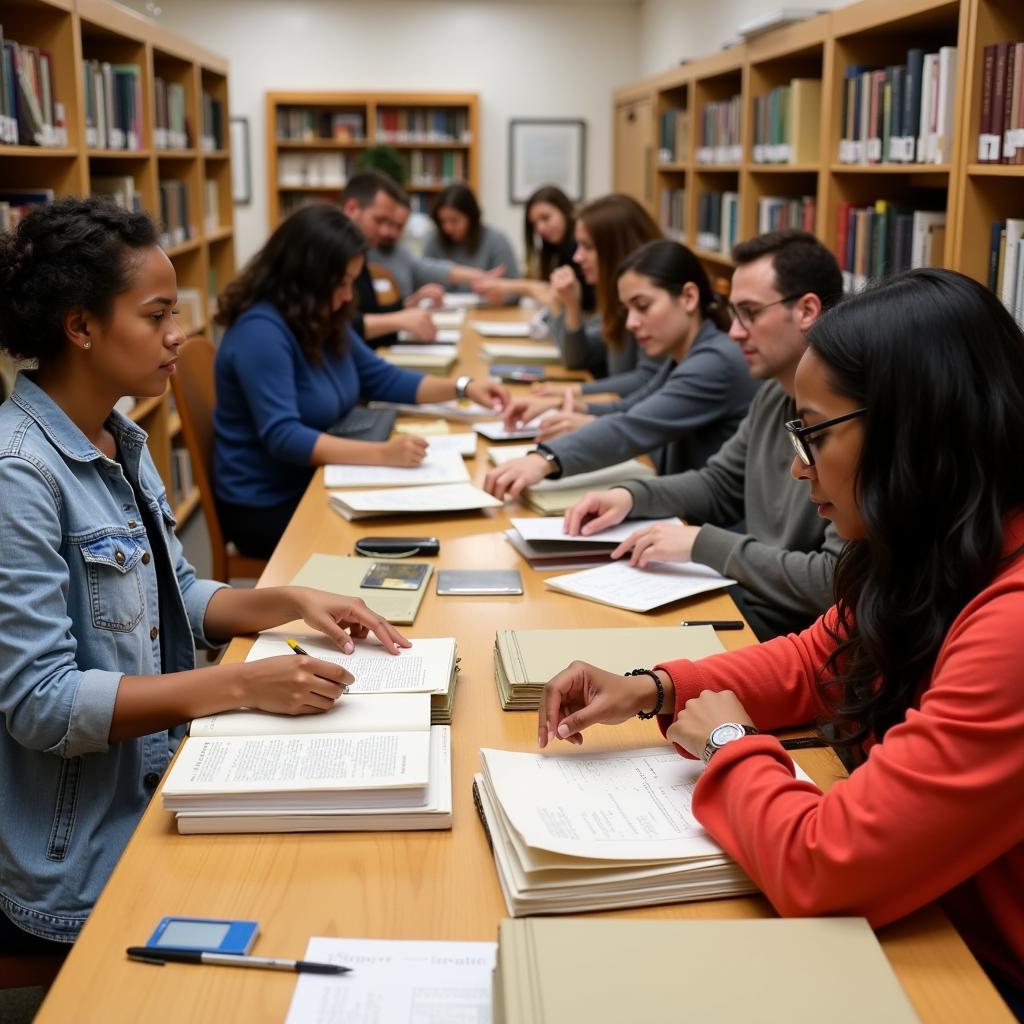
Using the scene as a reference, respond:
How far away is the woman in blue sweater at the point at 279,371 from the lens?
279 cm

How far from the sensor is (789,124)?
3.99 m

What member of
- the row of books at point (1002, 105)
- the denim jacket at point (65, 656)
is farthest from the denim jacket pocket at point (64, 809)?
the row of books at point (1002, 105)

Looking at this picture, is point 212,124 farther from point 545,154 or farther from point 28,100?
point 545,154

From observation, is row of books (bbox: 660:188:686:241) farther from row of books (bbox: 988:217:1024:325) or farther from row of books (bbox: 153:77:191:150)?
row of books (bbox: 988:217:1024:325)

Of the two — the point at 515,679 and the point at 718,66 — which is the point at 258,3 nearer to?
the point at 718,66

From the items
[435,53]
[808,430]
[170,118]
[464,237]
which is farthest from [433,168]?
[808,430]

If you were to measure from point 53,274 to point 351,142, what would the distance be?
7344mm

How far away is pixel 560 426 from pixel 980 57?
119cm

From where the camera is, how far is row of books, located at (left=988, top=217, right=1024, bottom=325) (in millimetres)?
2279

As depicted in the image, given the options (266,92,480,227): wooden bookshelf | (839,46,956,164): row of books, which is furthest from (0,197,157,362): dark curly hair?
(266,92,480,227): wooden bookshelf

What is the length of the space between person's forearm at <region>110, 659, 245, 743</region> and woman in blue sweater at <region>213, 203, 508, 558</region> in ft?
4.74

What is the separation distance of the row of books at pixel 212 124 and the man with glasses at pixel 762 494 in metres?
3.92

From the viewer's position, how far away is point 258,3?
323 inches

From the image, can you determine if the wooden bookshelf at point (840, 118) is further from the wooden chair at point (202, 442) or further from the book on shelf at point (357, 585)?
the wooden chair at point (202, 442)
